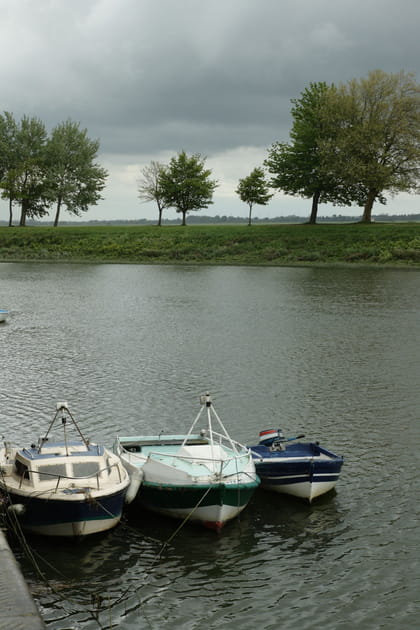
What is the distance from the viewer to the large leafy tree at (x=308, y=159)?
344 feet

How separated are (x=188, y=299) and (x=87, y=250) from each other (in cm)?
5238

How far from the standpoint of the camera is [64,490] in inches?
603

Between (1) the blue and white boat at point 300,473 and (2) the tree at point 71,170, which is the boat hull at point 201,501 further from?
(2) the tree at point 71,170

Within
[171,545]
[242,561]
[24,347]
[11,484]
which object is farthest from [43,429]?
[24,347]

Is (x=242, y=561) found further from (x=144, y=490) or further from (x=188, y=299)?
(x=188, y=299)

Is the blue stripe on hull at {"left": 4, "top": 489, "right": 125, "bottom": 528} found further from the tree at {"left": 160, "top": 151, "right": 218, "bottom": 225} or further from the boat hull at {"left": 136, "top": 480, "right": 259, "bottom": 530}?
the tree at {"left": 160, "top": 151, "right": 218, "bottom": 225}

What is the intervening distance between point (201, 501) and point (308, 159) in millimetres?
96236

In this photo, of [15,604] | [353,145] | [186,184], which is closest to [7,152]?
[186,184]

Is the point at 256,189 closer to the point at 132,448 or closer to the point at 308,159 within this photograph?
the point at 308,159

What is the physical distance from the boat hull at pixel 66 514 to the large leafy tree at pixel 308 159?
9245 cm

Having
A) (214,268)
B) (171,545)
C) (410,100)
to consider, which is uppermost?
(410,100)

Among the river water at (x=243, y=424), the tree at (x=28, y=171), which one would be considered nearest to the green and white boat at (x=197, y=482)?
the river water at (x=243, y=424)

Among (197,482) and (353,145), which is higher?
(353,145)

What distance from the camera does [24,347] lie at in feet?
125
